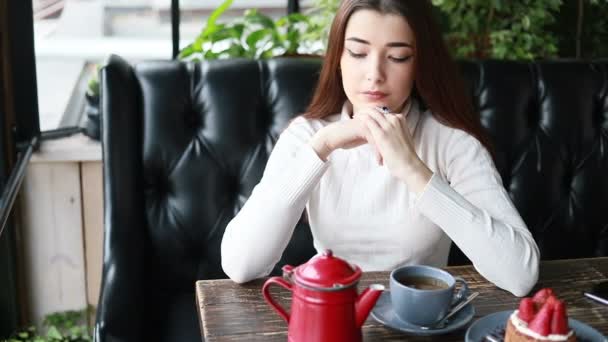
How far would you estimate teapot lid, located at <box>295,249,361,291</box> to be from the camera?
0.94 meters

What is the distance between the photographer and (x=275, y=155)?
1.56 m

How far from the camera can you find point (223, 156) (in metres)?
1.80

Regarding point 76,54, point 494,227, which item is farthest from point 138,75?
point 494,227

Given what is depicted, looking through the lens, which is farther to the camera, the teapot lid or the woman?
the woman

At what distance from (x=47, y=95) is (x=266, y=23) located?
2.41 ft

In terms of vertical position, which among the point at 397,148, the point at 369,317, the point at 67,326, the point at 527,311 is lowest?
the point at 67,326

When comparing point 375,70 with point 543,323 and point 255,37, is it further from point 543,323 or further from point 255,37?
point 255,37

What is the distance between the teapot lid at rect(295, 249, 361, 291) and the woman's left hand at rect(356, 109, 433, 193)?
0.36 meters

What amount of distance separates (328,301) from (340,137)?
1.61 feet

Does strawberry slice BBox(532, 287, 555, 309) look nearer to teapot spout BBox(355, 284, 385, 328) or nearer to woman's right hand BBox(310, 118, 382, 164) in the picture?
teapot spout BBox(355, 284, 385, 328)

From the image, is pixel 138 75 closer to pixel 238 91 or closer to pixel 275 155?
pixel 238 91

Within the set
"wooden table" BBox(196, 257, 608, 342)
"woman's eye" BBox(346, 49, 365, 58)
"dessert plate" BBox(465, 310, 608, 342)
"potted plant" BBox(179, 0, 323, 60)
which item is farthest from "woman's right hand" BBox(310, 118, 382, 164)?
"potted plant" BBox(179, 0, 323, 60)

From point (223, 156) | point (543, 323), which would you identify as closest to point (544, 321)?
point (543, 323)

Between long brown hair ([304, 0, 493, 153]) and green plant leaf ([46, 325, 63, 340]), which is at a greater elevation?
long brown hair ([304, 0, 493, 153])
